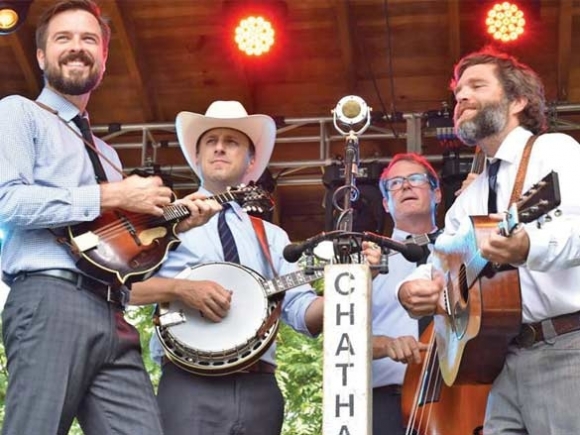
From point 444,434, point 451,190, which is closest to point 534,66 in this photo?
point 451,190

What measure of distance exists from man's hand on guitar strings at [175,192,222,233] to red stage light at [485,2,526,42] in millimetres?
3656

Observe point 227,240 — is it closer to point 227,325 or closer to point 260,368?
point 227,325

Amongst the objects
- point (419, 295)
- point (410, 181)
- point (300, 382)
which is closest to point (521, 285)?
point (419, 295)

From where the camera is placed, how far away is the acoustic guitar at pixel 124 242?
3.37 metres

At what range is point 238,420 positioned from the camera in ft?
12.9

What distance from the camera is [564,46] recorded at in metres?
7.11

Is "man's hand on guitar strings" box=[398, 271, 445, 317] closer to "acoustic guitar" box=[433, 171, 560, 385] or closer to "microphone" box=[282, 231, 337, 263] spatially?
"acoustic guitar" box=[433, 171, 560, 385]

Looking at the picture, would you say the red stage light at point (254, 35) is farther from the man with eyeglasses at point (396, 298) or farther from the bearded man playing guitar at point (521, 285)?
the bearded man playing guitar at point (521, 285)

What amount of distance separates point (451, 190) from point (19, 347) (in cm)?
375

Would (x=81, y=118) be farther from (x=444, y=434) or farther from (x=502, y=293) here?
(x=444, y=434)

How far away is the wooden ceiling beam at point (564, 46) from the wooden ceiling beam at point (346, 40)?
58.0 inches

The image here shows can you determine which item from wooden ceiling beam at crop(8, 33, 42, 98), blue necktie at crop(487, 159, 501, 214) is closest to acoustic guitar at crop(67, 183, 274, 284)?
blue necktie at crop(487, 159, 501, 214)

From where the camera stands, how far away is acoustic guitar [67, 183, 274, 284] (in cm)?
337

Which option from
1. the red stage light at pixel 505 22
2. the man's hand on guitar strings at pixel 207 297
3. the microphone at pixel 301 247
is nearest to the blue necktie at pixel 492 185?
the microphone at pixel 301 247
